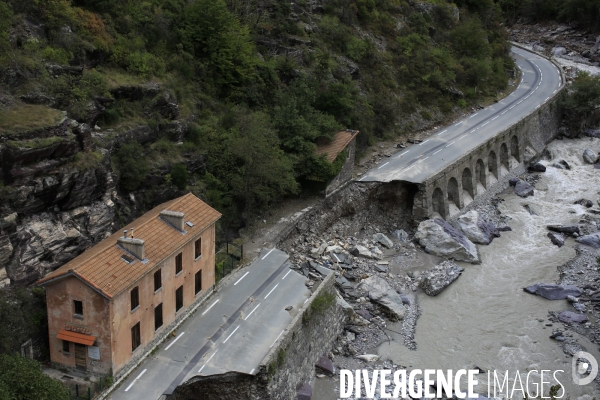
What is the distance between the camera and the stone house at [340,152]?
50.1m

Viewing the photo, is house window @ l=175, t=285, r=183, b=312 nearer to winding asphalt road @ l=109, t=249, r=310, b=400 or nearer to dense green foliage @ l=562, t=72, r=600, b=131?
winding asphalt road @ l=109, t=249, r=310, b=400

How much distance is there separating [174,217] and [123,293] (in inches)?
225

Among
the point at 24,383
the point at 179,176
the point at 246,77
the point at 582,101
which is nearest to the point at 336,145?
the point at 246,77

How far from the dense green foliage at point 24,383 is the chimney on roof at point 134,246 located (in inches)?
267

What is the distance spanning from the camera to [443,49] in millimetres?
77688

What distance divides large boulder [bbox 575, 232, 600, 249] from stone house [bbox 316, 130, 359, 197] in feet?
62.3

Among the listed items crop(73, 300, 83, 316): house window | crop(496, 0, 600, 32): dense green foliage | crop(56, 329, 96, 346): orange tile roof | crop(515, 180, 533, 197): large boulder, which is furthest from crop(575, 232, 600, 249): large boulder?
crop(496, 0, 600, 32): dense green foliage

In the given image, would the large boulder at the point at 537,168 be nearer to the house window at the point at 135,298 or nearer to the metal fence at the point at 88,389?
the house window at the point at 135,298

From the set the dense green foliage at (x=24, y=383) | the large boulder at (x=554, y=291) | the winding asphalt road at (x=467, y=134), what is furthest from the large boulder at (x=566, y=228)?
the dense green foliage at (x=24, y=383)

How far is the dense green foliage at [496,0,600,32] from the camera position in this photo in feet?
366

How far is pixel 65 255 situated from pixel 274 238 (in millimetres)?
14782

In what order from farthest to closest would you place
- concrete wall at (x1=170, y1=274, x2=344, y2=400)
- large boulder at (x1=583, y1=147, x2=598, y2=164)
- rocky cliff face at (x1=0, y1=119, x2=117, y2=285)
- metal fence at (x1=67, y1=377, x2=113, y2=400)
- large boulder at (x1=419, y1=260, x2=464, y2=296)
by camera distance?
large boulder at (x1=583, y1=147, x2=598, y2=164)
large boulder at (x1=419, y1=260, x2=464, y2=296)
concrete wall at (x1=170, y1=274, x2=344, y2=400)
rocky cliff face at (x1=0, y1=119, x2=117, y2=285)
metal fence at (x1=67, y1=377, x2=113, y2=400)

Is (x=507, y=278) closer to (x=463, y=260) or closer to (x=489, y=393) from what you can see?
(x=463, y=260)

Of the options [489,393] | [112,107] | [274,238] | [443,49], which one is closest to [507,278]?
[489,393]
